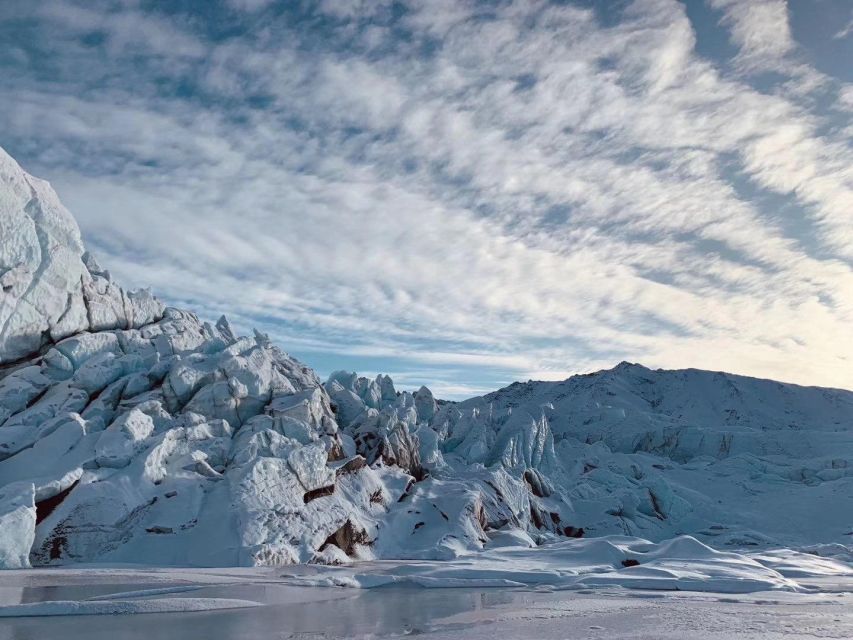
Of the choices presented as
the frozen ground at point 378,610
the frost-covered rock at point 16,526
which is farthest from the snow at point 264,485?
the frozen ground at point 378,610

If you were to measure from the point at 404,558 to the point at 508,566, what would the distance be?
20.0 feet

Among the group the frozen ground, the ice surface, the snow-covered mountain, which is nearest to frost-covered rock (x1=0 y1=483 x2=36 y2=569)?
the snow-covered mountain

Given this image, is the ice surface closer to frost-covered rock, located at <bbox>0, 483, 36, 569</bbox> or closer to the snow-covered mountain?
the snow-covered mountain

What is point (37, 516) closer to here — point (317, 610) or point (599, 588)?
point (317, 610)

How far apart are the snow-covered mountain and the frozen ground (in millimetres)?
3184

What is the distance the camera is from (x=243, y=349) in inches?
1417

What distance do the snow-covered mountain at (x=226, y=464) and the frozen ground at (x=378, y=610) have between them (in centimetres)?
318

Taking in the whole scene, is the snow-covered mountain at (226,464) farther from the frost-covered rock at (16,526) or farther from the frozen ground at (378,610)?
the frozen ground at (378,610)

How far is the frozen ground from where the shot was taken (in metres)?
11.8

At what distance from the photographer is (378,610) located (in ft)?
48.8

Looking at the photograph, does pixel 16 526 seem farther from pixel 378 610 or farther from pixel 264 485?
pixel 378 610

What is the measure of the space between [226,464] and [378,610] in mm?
15217

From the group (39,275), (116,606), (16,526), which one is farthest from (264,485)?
(39,275)

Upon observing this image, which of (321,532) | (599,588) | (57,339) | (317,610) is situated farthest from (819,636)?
(57,339)
